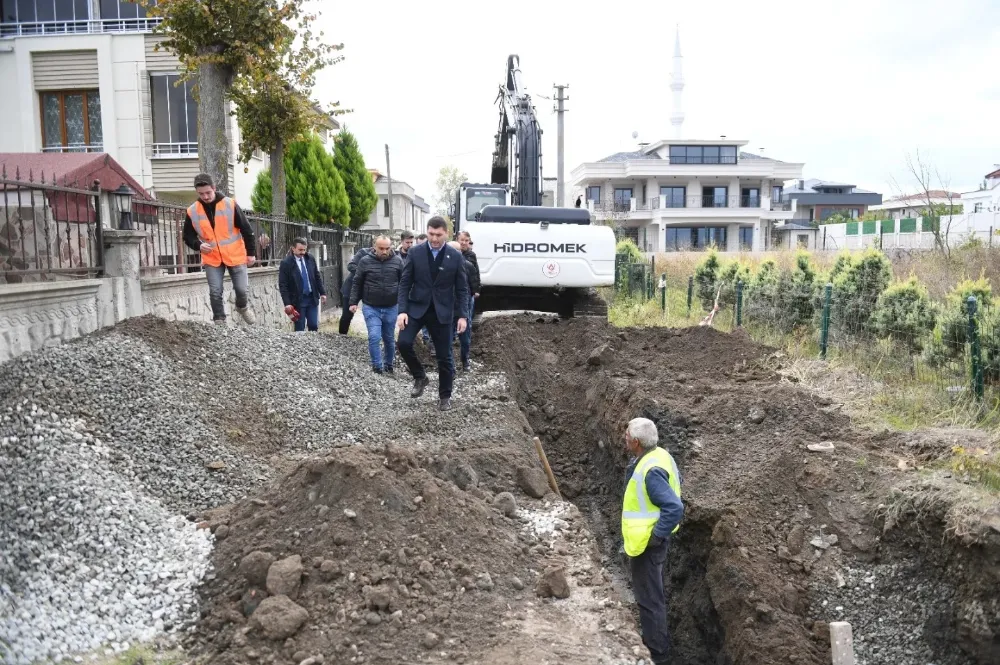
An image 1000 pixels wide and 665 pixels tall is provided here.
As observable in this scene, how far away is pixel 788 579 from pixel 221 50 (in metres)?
11.3

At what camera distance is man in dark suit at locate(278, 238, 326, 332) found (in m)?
10.5

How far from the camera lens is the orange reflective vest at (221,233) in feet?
28.1

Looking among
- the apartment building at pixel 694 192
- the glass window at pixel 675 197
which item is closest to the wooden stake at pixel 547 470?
the apartment building at pixel 694 192

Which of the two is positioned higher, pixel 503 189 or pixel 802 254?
pixel 503 189

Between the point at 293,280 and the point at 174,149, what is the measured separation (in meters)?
14.1

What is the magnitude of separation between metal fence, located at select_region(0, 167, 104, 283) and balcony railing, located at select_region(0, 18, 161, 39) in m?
16.6

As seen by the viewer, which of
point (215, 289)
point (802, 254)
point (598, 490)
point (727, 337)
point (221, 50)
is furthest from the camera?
point (802, 254)

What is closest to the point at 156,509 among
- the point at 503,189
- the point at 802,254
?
the point at 503,189

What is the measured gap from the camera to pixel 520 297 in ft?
43.7

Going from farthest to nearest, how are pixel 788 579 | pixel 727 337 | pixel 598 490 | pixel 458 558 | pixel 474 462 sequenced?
pixel 727 337, pixel 598 490, pixel 474 462, pixel 788 579, pixel 458 558

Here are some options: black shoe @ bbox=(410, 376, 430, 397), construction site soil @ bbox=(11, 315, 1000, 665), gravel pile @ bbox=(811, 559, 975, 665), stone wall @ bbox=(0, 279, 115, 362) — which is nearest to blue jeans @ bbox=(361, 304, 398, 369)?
construction site soil @ bbox=(11, 315, 1000, 665)

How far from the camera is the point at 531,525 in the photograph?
5.36 metres

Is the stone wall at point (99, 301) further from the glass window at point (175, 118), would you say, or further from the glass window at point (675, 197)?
the glass window at point (675, 197)

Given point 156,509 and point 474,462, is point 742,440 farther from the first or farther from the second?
point 156,509
